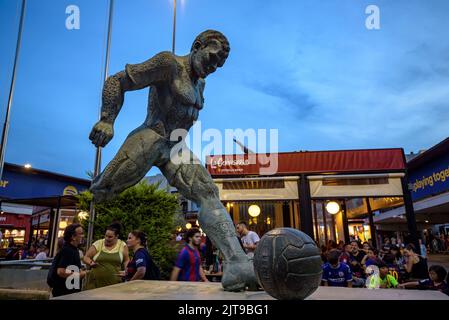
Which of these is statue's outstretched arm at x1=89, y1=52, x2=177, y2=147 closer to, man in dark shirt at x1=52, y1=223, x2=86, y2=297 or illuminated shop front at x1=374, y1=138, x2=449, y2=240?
man in dark shirt at x1=52, y1=223, x2=86, y2=297

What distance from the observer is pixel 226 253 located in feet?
9.14

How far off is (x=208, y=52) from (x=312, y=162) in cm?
Result: 654

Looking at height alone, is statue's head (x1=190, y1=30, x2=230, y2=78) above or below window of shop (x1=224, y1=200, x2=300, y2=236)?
above

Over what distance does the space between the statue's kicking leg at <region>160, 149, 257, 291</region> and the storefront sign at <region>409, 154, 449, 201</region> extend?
11.8 m

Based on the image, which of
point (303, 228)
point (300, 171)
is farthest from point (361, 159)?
point (303, 228)

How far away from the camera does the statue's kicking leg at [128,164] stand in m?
2.93

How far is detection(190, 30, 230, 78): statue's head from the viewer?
310 cm

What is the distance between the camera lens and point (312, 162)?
29.3 ft

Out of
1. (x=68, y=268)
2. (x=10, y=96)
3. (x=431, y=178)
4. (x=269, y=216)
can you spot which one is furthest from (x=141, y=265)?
(x=431, y=178)

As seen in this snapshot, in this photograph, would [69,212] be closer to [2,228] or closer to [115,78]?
[2,228]

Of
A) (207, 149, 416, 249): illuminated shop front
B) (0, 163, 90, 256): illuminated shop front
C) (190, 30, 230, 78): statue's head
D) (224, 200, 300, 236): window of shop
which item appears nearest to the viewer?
(190, 30, 230, 78): statue's head

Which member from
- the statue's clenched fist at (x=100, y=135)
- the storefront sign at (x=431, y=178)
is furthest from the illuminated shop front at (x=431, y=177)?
the statue's clenched fist at (x=100, y=135)

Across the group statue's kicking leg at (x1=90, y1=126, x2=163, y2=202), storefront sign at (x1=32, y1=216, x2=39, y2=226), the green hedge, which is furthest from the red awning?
storefront sign at (x1=32, y1=216, x2=39, y2=226)

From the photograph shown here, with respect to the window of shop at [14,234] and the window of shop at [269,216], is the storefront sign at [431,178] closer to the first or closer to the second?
the window of shop at [269,216]
